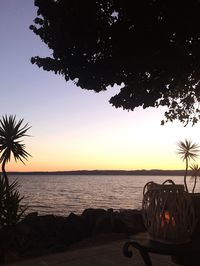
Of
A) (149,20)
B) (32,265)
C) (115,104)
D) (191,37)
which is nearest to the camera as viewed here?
(149,20)

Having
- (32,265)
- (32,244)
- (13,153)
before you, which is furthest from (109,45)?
(32,244)

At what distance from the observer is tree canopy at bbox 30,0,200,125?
614 centimetres

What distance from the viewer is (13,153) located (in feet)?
45.1

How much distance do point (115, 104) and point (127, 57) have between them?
147 cm

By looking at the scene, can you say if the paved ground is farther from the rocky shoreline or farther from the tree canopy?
the tree canopy

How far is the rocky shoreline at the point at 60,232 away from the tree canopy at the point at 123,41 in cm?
490

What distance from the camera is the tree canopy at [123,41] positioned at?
20.1 feet

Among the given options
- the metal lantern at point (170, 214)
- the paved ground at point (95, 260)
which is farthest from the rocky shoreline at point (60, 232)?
the metal lantern at point (170, 214)

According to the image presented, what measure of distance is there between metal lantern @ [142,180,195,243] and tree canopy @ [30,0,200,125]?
3476 mm

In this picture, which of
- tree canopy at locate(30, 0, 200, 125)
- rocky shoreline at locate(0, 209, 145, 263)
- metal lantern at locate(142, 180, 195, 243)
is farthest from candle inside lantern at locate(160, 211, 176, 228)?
rocky shoreline at locate(0, 209, 145, 263)

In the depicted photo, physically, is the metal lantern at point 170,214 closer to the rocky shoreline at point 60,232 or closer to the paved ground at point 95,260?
the paved ground at point 95,260

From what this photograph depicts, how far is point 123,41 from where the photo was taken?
6.29 m

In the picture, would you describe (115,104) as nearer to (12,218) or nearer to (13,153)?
(12,218)

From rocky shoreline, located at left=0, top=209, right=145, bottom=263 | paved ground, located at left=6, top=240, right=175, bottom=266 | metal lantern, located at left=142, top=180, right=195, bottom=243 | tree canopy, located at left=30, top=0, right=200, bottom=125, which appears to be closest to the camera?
metal lantern, located at left=142, top=180, right=195, bottom=243
